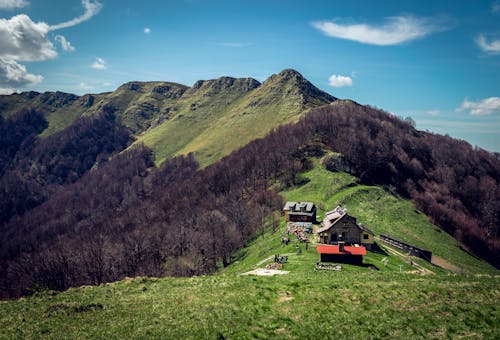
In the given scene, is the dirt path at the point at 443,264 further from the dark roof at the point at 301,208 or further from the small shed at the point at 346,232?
the dark roof at the point at 301,208

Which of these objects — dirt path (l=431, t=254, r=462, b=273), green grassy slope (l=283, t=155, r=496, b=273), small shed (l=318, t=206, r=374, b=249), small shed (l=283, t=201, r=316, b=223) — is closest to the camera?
dirt path (l=431, t=254, r=462, b=273)

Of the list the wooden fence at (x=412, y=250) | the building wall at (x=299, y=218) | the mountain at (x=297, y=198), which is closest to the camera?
the wooden fence at (x=412, y=250)

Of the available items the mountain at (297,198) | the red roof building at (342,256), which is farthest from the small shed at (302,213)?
the red roof building at (342,256)

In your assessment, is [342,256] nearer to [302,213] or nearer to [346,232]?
[346,232]

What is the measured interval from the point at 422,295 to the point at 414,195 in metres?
108

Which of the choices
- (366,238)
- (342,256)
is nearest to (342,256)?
(342,256)

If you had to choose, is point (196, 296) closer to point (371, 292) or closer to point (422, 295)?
point (371, 292)

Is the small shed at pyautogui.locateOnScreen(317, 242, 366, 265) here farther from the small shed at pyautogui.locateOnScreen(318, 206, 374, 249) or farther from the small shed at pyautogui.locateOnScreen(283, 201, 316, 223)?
the small shed at pyautogui.locateOnScreen(283, 201, 316, 223)

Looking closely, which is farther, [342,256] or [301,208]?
[301,208]

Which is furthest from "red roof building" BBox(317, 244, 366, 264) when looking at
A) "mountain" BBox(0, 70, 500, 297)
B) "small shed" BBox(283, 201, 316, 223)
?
"small shed" BBox(283, 201, 316, 223)

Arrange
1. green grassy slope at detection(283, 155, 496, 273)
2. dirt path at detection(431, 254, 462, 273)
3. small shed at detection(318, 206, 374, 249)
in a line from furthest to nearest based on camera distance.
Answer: green grassy slope at detection(283, 155, 496, 273)
small shed at detection(318, 206, 374, 249)
dirt path at detection(431, 254, 462, 273)

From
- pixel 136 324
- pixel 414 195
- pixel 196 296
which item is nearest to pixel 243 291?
pixel 196 296

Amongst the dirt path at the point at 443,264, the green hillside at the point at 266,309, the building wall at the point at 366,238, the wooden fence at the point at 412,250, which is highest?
the green hillside at the point at 266,309

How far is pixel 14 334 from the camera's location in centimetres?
2208
